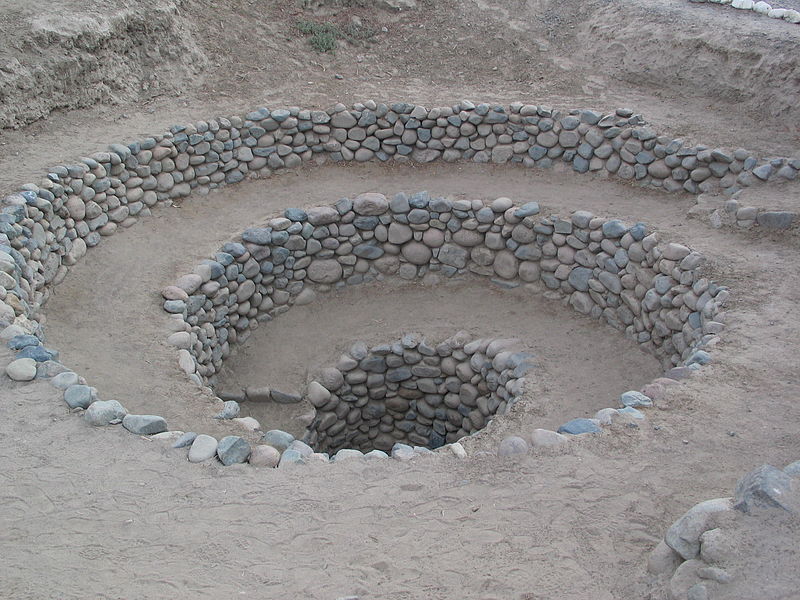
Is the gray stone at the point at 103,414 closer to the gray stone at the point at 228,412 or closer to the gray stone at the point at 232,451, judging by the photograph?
the gray stone at the point at 232,451

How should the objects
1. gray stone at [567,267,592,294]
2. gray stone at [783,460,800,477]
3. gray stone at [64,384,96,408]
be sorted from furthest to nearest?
gray stone at [567,267,592,294] < gray stone at [64,384,96,408] < gray stone at [783,460,800,477]

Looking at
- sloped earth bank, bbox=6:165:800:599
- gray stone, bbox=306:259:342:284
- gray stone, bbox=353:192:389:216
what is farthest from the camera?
gray stone, bbox=306:259:342:284

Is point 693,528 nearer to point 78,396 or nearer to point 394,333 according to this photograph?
point 78,396

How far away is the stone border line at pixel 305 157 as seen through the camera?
7.63 meters

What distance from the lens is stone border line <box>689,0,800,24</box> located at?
33.1ft

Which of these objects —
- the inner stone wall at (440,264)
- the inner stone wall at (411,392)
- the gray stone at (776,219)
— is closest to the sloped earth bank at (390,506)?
the inner stone wall at (440,264)

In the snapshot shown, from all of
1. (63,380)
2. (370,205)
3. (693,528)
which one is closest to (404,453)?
(693,528)

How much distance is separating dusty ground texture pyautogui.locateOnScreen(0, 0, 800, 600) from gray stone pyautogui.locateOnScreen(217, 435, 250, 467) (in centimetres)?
9

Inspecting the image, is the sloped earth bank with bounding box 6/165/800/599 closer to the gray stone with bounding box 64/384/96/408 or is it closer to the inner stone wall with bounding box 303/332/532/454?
the gray stone with bounding box 64/384/96/408

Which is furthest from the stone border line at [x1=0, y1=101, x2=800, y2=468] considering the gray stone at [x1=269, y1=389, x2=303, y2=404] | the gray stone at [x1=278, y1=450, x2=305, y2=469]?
the gray stone at [x1=278, y1=450, x2=305, y2=469]

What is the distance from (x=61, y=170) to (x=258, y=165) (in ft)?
8.80

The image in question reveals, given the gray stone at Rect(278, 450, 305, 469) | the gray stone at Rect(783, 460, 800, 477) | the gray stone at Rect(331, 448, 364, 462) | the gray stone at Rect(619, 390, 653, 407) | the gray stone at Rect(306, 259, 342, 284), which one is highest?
the gray stone at Rect(783, 460, 800, 477)

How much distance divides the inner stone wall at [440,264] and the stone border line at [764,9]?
4361mm

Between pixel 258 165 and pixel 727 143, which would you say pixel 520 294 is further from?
pixel 258 165
